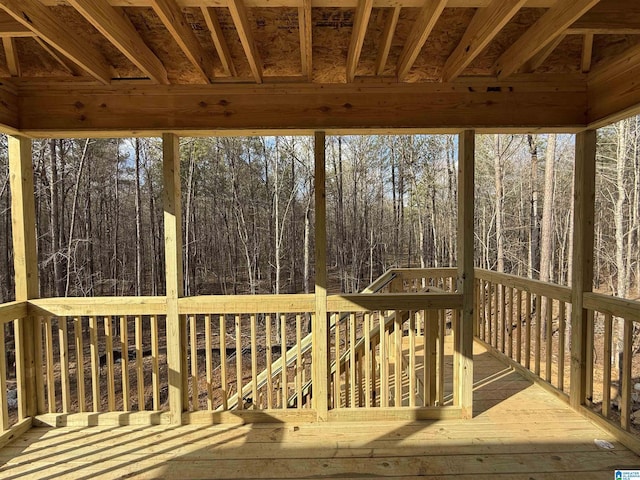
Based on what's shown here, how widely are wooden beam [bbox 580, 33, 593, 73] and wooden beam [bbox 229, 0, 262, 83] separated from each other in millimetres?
2196

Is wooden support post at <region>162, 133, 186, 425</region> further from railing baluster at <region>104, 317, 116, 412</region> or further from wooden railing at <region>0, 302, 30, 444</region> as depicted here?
Answer: wooden railing at <region>0, 302, 30, 444</region>

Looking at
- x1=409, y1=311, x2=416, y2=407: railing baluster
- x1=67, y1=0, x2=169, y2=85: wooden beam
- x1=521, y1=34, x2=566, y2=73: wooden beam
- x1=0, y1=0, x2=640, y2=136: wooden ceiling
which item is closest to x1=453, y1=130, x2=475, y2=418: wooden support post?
x1=0, y1=0, x2=640, y2=136: wooden ceiling

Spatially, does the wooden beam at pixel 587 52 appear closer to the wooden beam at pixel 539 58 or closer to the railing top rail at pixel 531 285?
the wooden beam at pixel 539 58

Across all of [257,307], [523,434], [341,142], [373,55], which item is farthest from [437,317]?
[341,142]

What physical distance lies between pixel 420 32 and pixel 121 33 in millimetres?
1671

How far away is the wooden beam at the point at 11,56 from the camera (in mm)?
2123

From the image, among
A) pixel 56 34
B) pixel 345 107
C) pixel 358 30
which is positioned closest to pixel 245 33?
pixel 358 30

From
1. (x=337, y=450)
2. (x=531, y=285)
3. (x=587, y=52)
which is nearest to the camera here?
(x=337, y=450)

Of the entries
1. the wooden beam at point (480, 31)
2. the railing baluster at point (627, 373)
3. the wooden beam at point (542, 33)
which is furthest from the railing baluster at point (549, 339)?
the wooden beam at point (480, 31)

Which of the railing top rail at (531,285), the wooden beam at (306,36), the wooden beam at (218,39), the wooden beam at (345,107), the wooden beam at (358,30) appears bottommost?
the railing top rail at (531,285)

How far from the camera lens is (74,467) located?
198 centimetres

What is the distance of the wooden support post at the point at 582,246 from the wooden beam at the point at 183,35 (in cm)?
286

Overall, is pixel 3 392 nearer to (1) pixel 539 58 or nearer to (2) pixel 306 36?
(2) pixel 306 36

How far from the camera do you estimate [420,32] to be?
182cm
